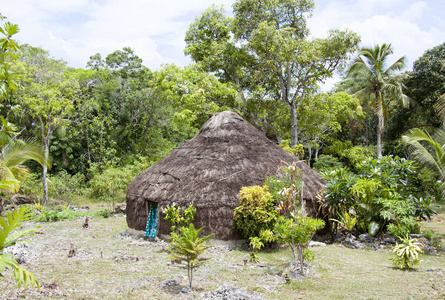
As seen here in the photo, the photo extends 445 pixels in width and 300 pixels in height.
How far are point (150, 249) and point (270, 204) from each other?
12.9 ft

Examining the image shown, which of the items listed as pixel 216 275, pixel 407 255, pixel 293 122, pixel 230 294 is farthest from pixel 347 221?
pixel 293 122

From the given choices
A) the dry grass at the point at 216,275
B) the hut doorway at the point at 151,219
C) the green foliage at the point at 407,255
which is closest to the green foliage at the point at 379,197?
the dry grass at the point at 216,275

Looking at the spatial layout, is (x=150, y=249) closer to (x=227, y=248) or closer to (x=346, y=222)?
(x=227, y=248)

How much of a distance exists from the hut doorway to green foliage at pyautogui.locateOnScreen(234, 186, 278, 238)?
10.3 ft

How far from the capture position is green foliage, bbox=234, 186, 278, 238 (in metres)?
10.2

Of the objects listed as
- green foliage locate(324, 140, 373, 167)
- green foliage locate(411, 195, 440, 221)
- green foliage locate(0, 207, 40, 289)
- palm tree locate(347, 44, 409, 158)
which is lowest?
green foliage locate(0, 207, 40, 289)

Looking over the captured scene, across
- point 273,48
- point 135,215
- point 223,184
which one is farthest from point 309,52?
point 135,215

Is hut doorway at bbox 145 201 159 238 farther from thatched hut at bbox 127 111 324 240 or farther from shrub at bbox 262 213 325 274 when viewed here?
shrub at bbox 262 213 325 274

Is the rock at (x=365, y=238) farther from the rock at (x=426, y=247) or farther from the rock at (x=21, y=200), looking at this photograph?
the rock at (x=21, y=200)

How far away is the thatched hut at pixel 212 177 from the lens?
10797mm

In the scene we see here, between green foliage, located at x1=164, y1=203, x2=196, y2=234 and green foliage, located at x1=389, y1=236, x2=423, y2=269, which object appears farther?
green foliage, located at x1=164, y1=203, x2=196, y2=234

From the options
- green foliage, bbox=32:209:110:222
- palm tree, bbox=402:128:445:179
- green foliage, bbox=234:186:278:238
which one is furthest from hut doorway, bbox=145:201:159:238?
palm tree, bbox=402:128:445:179

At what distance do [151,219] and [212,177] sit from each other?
2.73 m

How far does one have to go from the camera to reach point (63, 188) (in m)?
22.1
